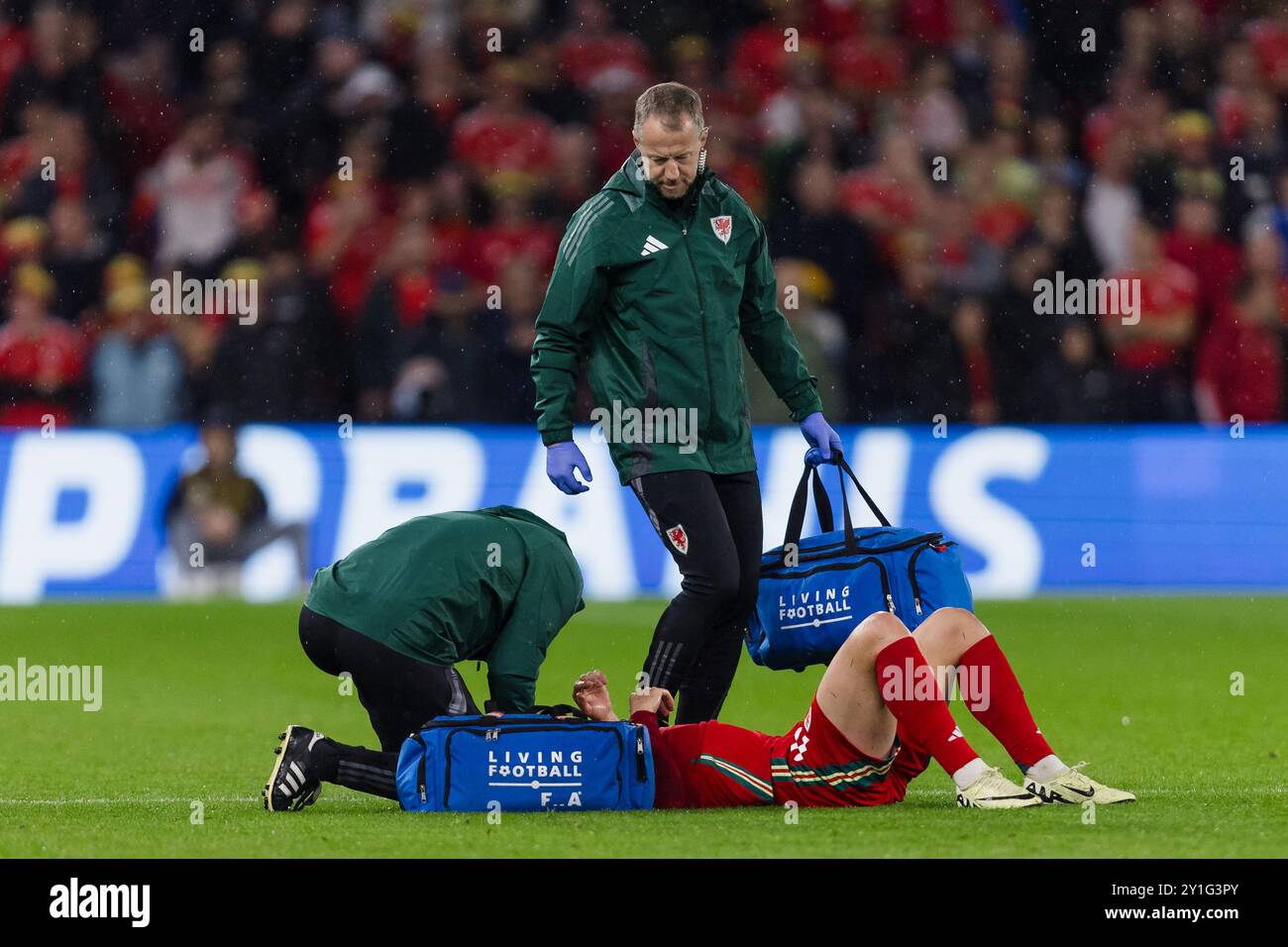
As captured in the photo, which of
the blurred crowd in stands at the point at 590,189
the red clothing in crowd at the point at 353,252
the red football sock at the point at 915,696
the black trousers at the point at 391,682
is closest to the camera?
the red football sock at the point at 915,696

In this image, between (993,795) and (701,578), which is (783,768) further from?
(701,578)

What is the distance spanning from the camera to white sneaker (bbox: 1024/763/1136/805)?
20.7ft

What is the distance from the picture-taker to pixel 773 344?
741 centimetres

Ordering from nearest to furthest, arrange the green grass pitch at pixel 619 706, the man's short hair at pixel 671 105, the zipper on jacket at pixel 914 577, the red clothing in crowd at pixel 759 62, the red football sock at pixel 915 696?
the green grass pitch at pixel 619 706 → the red football sock at pixel 915 696 → the man's short hair at pixel 671 105 → the zipper on jacket at pixel 914 577 → the red clothing in crowd at pixel 759 62

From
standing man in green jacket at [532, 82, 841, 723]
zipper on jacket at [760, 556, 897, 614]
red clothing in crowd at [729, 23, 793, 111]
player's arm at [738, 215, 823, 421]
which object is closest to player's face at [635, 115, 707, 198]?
standing man in green jacket at [532, 82, 841, 723]

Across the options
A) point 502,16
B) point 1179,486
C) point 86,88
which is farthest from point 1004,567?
point 86,88

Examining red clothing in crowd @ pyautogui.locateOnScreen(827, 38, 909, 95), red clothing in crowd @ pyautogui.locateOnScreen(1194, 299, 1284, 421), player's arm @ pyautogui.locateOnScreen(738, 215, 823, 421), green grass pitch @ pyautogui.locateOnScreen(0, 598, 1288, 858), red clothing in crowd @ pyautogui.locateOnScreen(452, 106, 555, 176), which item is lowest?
green grass pitch @ pyautogui.locateOnScreen(0, 598, 1288, 858)

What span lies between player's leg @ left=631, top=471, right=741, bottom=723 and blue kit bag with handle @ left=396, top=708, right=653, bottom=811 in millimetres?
463

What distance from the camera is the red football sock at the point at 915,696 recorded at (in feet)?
19.7

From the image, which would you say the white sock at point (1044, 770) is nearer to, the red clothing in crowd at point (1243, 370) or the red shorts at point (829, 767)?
the red shorts at point (829, 767)

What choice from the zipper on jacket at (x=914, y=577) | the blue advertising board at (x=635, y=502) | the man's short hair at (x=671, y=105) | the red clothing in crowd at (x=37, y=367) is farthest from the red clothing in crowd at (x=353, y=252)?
the zipper on jacket at (x=914, y=577)

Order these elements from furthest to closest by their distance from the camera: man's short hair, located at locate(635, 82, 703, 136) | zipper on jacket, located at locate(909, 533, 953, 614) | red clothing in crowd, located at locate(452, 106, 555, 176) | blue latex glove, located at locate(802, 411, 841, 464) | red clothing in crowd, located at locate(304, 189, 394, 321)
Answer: red clothing in crowd, located at locate(452, 106, 555, 176) < red clothing in crowd, located at locate(304, 189, 394, 321) < blue latex glove, located at locate(802, 411, 841, 464) < zipper on jacket, located at locate(909, 533, 953, 614) < man's short hair, located at locate(635, 82, 703, 136)

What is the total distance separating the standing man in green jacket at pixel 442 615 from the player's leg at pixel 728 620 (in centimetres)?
55

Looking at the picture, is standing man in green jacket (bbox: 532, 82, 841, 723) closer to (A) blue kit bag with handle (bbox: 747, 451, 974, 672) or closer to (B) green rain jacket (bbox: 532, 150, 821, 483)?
(B) green rain jacket (bbox: 532, 150, 821, 483)
